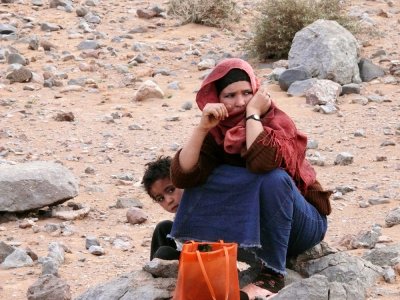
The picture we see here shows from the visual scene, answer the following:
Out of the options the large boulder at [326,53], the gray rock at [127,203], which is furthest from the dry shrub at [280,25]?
the gray rock at [127,203]

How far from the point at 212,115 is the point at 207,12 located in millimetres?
9614

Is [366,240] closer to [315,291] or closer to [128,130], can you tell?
[315,291]

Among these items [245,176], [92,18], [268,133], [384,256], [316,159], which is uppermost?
[268,133]

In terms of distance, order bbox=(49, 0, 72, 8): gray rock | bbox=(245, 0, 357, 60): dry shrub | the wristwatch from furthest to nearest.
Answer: bbox=(49, 0, 72, 8): gray rock < bbox=(245, 0, 357, 60): dry shrub < the wristwatch

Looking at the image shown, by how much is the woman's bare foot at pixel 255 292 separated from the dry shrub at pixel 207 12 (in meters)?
9.44

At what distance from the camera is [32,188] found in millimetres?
6613

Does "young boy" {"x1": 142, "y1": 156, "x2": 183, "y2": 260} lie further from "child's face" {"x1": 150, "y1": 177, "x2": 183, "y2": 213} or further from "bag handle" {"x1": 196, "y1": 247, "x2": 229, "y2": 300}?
"bag handle" {"x1": 196, "y1": 247, "x2": 229, "y2": 300}

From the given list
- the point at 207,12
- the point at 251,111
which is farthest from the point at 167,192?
the point at 207,12

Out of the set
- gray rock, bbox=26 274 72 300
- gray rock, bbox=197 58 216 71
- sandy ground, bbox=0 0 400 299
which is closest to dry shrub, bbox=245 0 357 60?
sandy ground, bbox=0 0 400 299

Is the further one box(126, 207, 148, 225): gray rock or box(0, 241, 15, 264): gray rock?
box(126, 207, 148, 225): gray rock

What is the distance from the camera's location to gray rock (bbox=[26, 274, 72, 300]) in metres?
4.95

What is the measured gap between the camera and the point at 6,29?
501 inches

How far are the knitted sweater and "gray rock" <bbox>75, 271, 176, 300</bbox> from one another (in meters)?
0.44

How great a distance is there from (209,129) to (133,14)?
33.6 ft
